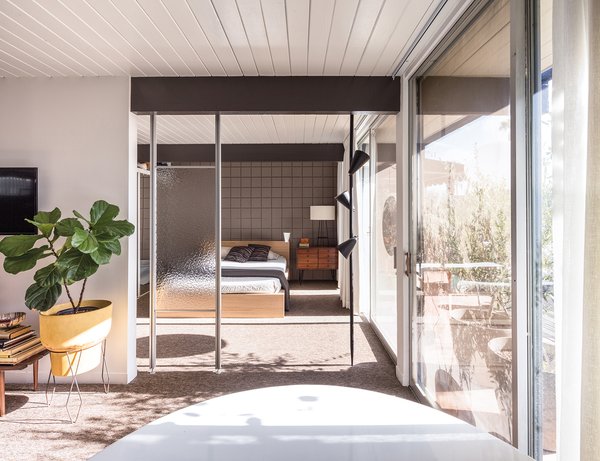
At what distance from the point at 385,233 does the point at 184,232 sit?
2.04m

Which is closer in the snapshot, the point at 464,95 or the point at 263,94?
the point at 464,95

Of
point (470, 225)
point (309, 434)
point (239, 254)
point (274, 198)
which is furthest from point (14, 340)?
point (274, 198)

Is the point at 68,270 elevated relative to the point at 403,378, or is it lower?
elevated

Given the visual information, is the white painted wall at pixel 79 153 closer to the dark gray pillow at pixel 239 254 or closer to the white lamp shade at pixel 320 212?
the dark gray pillow at pixel 239 254

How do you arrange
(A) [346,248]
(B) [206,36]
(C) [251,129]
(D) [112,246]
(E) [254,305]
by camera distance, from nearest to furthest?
(B) [206,36] < (D) [112,246] < (A) [346,248] < (C) [251,129] < (E) [254,305]

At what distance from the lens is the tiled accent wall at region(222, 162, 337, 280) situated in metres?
8.14

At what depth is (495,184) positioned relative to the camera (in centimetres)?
182

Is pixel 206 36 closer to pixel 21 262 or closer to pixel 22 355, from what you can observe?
pixel 21 262

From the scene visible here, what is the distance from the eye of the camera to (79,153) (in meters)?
3.39

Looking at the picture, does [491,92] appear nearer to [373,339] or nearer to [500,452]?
[500,452]

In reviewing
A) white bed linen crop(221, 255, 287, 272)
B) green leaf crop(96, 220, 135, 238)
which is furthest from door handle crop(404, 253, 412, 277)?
white bed linen crop(221, 255, 287, 272)

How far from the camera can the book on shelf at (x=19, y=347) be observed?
2787 mm

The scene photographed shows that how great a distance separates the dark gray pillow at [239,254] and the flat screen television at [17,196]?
3813 mm

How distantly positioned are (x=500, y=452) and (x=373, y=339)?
3642mm
